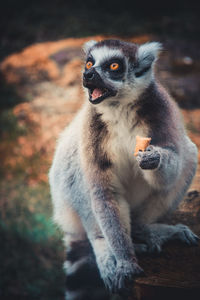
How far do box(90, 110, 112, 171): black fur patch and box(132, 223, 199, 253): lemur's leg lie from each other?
65cm

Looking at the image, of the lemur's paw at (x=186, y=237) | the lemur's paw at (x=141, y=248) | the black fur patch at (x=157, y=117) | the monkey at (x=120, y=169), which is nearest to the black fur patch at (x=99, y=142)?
the monkey at (x=120, y=169)

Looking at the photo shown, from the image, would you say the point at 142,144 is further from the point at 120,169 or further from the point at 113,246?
the point at 113,246

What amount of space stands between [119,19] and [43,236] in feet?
20.5

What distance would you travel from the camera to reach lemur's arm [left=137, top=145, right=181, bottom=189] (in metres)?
1.98

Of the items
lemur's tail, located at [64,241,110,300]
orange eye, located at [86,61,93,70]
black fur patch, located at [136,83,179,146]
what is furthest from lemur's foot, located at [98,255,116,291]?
orange eye, located at [86,61,93,70]

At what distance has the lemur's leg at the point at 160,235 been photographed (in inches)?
95.2

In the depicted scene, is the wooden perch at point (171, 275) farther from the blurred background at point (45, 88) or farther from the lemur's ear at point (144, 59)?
the lemur's ear at point (144, 59)

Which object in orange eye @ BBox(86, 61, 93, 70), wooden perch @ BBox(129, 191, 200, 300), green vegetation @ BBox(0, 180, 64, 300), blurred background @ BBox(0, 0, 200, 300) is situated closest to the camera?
wooden perch @ BBox(129, 191, 200, 300)

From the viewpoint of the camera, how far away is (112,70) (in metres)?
2.24

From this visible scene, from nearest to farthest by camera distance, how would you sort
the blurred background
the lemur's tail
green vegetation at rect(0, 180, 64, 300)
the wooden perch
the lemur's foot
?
the wooden perch → the lemur's foot → the lemur's tail → green vegetation at rect(0, 180, 64, 300) → the blurred background

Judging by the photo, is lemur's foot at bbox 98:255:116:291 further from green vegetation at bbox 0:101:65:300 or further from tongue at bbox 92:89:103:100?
green vegetation at bbox 0:101:65:300

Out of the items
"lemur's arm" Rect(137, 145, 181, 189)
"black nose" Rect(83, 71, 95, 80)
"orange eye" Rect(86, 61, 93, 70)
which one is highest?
"orange eye" Rect(86, 61, 93, 70)

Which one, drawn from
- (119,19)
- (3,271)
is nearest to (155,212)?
(3,271)

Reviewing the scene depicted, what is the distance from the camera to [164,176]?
215 cm
